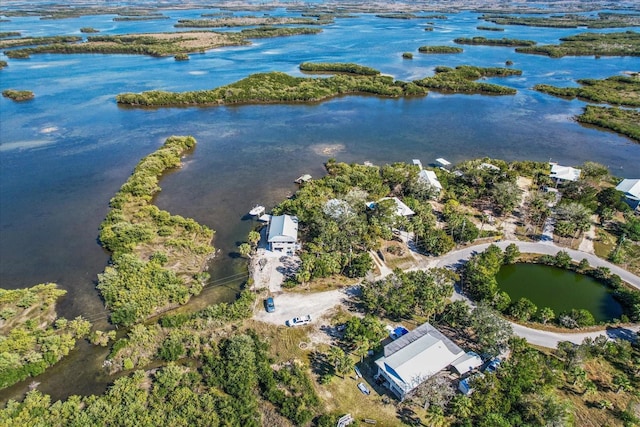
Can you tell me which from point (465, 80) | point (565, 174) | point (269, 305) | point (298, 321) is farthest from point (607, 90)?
point (269, 305)

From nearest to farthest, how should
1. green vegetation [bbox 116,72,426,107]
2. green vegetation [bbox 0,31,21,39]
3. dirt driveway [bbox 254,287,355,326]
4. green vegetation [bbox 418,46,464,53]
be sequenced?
1. dirt driveway [bbox 254,287,355,326]
2. green vegetation [bbox 116,72,426,107]
3. green vegetation [bbox 418,46,464,53]
4. green vegetation [bbox 0,31,21,39]

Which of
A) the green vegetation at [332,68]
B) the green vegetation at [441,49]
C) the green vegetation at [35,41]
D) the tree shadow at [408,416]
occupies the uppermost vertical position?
the green vegetation at [35,41]

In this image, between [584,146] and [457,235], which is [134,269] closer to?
[457,235]

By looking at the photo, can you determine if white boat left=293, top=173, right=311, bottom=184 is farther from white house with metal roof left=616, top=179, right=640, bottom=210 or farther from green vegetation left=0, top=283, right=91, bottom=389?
white house with metal roof left=616, top=179, right=640, bottom=210

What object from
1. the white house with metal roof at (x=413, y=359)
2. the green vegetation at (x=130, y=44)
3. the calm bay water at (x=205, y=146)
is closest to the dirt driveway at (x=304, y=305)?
the calm bay water at (x=205, y=146)

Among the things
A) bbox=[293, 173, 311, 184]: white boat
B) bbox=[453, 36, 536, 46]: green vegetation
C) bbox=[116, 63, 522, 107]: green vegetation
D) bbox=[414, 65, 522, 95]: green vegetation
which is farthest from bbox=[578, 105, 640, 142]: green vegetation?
bbox=[453, 36, 536, 46]: green vegetation

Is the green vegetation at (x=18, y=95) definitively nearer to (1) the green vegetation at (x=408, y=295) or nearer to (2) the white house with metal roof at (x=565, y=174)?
(1) the green vegetation at (x=408, y=295)
